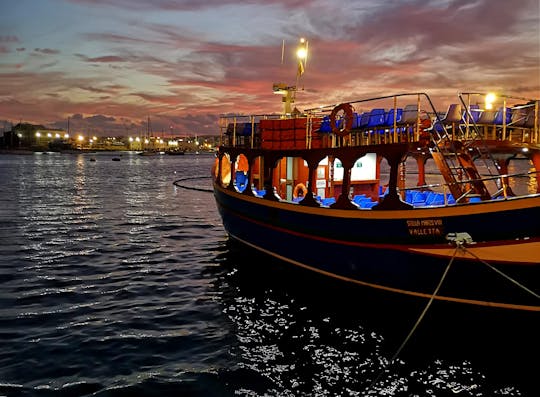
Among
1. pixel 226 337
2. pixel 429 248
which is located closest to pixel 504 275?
pixel 429 248

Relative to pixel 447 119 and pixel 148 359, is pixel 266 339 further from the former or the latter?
pixel 447 119

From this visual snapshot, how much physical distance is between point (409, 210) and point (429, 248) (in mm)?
953

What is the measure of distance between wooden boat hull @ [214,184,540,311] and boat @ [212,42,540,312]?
22 millimetres

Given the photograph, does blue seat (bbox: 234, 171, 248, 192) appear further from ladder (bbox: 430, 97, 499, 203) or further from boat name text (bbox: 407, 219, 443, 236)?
boat name text (bbox: 407, 219, 443, 236)

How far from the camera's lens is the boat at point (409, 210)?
8.61 metres

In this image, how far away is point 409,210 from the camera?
31.6ft

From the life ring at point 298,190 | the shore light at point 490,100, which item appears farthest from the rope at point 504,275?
the life ring at point 298,190

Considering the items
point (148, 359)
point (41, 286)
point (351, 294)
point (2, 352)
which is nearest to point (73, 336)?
point (2, 352)

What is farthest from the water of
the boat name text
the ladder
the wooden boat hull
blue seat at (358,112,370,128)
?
blue seat at (358,112,370,128)

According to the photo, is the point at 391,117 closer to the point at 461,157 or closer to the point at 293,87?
the point at 461,157

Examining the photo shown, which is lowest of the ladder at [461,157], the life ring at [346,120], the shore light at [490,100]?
the ladder at [461,157]

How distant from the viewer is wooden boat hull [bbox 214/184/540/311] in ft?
27.6

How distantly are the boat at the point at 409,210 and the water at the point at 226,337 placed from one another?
2.47 ft

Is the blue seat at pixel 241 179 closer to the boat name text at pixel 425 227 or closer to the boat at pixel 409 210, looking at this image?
the boat at pixel 409 210
